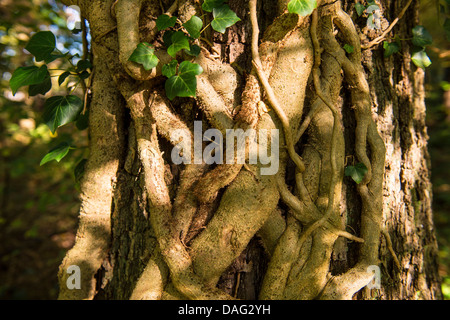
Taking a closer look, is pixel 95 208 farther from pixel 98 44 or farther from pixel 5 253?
pixel 5 253

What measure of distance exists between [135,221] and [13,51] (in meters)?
3.19

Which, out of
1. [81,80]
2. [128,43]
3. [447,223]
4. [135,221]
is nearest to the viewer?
[128,43]

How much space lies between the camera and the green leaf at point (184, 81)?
0.91 m

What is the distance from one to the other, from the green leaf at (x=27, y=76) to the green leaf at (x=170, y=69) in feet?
1.55

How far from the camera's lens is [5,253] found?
3.28 metres

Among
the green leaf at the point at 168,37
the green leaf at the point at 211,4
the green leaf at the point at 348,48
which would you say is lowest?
the green leaf at the point at 168,37

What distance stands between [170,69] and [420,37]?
1060 millimetres

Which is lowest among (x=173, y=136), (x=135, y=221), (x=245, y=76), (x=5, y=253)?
(x=5, y=253)

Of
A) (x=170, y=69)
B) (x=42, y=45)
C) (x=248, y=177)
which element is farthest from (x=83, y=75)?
(x=248, y=177)

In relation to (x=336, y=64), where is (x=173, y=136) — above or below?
below

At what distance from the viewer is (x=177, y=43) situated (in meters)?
0.94

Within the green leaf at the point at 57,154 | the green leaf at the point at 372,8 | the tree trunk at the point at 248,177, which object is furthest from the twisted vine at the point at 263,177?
the green leaf at the point at 57,154

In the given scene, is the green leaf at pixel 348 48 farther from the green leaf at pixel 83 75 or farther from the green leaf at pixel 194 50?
the green leaf at pixel 83 75

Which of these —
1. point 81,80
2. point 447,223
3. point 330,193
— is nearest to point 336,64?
point 330,193
